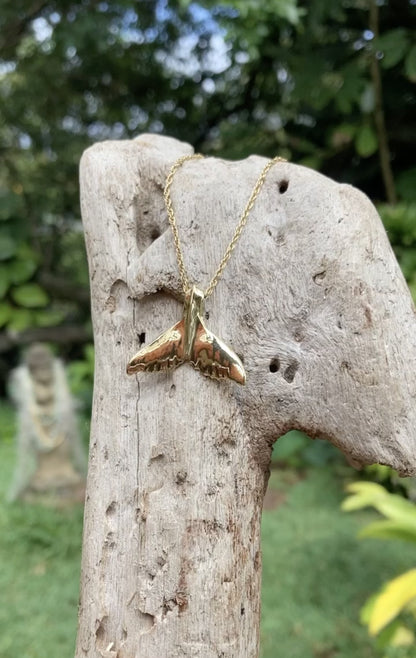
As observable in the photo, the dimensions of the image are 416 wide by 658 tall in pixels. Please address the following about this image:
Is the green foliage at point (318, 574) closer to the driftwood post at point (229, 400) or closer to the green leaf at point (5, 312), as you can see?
the driftwood post at point (229, 400)

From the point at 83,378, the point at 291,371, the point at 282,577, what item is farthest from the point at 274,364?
the point at 83,378

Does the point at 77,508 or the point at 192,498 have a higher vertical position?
the point at 192,498

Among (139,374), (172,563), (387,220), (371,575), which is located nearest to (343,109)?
(387,220)

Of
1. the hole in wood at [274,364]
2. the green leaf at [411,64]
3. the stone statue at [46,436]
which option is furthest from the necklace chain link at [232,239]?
the stone statue at [46,436]

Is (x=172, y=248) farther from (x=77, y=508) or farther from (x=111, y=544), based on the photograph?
(x=77, y=508)

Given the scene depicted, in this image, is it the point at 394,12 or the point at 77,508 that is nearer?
the point at 77,508

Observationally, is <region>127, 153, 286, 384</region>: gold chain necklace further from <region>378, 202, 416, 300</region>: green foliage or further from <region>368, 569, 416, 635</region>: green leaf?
<region>378, 202, 416, 300</region>: green foliage

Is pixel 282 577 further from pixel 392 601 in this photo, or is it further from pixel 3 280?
pixel 3 280
